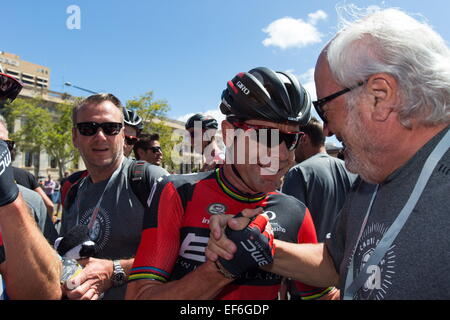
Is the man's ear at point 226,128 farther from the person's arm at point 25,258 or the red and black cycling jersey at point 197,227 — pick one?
the person's arm at point 25,258

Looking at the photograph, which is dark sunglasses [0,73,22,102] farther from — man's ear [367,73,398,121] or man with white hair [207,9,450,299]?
man's ear [367,73,398,121]

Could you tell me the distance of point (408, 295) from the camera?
1434 millimetres

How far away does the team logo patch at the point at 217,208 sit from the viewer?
2.34 m

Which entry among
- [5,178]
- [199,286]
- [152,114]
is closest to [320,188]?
[199,286]

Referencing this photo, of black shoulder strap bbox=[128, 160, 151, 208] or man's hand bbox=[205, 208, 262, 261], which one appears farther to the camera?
black shoulder strap bbox=[128, 160, 151, 208]

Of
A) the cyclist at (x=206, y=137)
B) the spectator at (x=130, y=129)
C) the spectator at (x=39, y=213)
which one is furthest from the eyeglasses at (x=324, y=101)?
the cyclist at (x=206, y=137)

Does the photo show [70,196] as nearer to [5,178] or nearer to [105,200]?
[105,200]

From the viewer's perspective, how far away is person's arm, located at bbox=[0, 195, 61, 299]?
184 centimetres

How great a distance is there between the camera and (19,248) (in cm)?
191

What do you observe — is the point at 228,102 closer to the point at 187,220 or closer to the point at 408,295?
the point at 187,220

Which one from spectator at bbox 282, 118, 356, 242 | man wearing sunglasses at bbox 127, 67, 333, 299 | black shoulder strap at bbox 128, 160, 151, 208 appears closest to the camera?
man wearing sunglasses at bbox 127, 67, 333, 299

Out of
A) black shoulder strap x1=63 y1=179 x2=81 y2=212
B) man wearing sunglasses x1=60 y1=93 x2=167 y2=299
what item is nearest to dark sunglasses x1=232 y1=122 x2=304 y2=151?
man wearing sunglasses x1=60 y1=93 x2=167 y2=299

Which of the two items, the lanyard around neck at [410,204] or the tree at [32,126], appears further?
the tree at [32,126]

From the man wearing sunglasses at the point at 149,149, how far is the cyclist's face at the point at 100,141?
3.49 metres
